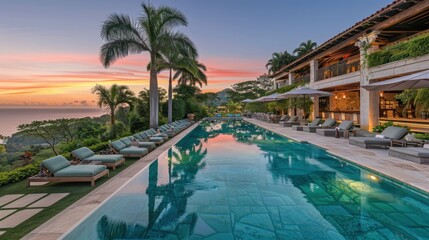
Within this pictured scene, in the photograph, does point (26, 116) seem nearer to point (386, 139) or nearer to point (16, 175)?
point (16, 175)

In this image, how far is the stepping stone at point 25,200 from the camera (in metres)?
4.44

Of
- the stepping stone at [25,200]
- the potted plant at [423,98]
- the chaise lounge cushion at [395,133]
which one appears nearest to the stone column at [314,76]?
the chaise lounge cushion at [395,133]

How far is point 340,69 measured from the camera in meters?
17.0

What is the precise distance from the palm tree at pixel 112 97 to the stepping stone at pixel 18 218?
14424mm

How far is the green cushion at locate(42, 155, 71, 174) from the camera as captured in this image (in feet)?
18.4

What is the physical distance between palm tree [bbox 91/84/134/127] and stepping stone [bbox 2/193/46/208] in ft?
44.3

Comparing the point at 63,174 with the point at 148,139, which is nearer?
the point at 63,174

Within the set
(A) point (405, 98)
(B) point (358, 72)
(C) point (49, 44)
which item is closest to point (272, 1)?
(B) point (358, 72)

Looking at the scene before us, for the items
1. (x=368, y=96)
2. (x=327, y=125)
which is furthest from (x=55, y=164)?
(x=368, y=96)

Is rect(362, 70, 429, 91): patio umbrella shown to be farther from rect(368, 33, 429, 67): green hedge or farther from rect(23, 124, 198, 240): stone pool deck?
rect(23, 124, 198, 240): stone pool deck

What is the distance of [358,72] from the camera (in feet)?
47.5

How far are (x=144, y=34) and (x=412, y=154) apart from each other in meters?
14.2

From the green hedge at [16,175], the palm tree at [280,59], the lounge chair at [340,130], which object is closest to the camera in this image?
the green hedge at [16,175]

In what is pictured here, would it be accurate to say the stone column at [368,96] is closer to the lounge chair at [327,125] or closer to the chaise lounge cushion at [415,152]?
the lounge chair at [327,125]
